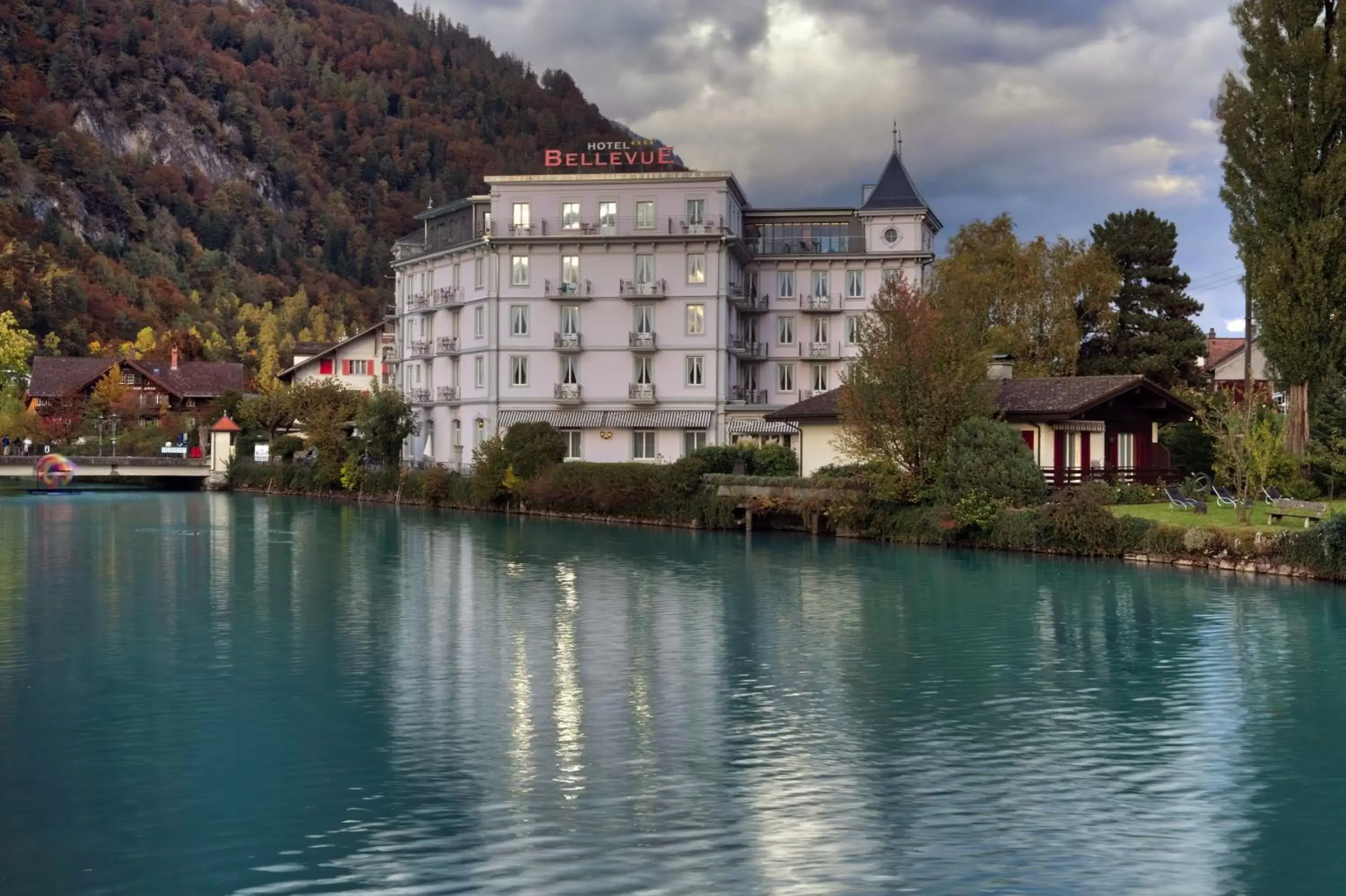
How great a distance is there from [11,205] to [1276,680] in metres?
194

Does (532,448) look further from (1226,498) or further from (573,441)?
(1226,498)

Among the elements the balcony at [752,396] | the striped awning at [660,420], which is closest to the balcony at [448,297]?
the striped awning at [660,420]

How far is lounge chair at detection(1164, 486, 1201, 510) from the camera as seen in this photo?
47.2 meters

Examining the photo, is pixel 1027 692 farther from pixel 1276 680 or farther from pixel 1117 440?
pixel 1117 440

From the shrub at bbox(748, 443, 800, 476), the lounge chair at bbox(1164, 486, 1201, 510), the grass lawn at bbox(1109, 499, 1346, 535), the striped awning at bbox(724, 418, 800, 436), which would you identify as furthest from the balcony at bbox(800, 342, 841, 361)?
the grass lawn at bbox(1109, 499, 1346, 535)

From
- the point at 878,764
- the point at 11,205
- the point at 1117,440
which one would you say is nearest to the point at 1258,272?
the point at 1117,440

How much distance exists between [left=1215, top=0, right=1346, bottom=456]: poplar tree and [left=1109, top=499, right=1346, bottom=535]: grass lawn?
6142 mm

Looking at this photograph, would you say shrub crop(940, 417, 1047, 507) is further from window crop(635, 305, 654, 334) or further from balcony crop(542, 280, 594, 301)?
balcony crop(542, 280, 594, 301)

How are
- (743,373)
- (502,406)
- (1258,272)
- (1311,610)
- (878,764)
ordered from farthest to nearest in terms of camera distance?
1. (743,373)
2. (502,406)
3. (1258,272)
4. (1311,610)
5. (878,764)

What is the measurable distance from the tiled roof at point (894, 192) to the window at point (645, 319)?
17125 mm

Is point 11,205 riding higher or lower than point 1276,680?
higher

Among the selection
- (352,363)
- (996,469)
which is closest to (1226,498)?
(996,469)

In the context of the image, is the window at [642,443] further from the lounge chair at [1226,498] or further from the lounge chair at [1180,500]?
the lounge chair at [1226,498]

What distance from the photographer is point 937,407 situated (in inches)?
2072
